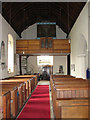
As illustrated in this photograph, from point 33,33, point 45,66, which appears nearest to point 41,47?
point 33,33

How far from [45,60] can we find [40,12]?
8.94 meters

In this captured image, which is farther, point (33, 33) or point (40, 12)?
point (33, 33)

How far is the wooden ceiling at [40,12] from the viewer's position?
11031mm

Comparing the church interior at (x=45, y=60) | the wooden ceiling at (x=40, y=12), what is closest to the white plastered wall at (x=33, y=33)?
the church interior at (x=45, y=60)

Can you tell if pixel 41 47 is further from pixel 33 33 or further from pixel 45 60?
pixel 45 60

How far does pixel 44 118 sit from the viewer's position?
521 cm

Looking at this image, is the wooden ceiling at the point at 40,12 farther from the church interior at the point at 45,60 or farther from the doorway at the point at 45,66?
the doorway at the point at 45,66

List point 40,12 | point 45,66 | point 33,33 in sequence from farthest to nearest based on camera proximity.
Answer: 1. point 45,66
2. point 33,33
3. point 40,12

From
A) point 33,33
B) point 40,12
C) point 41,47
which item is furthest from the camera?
point 33,33

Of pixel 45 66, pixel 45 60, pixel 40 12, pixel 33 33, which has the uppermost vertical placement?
pixel 40 12

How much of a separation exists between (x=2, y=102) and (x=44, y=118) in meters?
1.51

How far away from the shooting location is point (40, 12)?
16328 mm

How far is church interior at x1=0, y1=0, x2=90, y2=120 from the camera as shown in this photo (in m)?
4.51

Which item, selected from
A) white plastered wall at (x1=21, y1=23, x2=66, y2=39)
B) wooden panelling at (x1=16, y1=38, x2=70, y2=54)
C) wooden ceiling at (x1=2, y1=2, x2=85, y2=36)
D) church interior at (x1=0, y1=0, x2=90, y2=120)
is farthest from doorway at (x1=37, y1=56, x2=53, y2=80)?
wooden panelling at (x1=16, y1=38, x2=70, y2=54)
